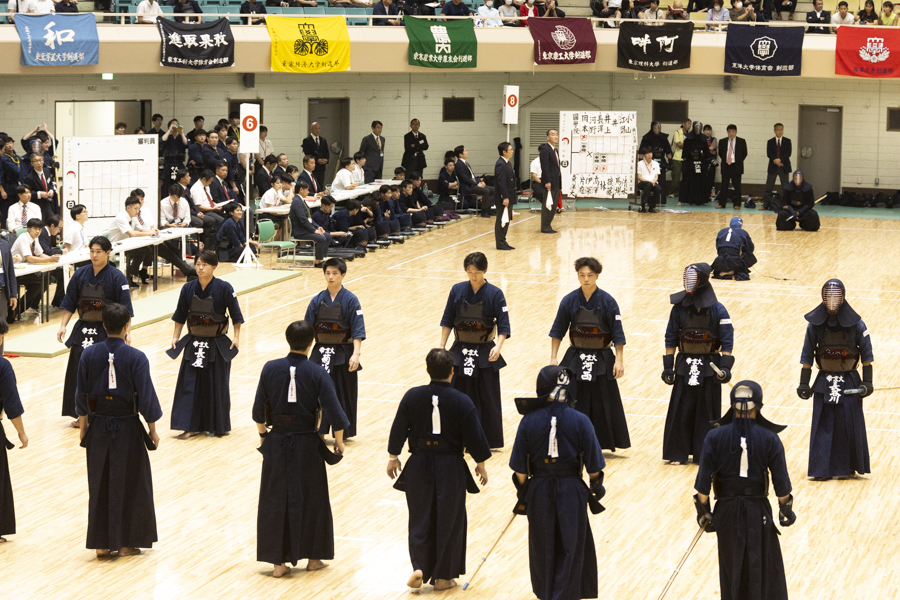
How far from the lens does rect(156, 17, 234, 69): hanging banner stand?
81.2 feet

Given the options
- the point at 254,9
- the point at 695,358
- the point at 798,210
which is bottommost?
the point at 695,358

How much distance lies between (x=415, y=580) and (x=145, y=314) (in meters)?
10.3

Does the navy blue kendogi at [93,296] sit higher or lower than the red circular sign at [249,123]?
lower

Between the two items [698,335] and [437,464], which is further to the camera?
[698,335]

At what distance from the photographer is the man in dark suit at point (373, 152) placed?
28438mm

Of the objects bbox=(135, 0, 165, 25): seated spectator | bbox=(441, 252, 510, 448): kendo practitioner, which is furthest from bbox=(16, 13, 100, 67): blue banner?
bbox=(441, 252, 510, 448): kendo practitioner

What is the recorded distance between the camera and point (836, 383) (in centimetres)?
1012

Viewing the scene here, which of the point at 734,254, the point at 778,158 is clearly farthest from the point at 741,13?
the point at 734,254

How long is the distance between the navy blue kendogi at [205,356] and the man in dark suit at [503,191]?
11.7 m

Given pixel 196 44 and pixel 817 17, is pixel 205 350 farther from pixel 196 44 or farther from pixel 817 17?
pixel 817 17

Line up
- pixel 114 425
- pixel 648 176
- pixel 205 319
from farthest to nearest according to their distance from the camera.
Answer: pixel 648 176 < pixel 205 319 < pixel 114 425

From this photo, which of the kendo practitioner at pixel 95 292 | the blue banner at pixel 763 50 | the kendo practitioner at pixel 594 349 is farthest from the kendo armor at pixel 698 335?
the blue banner at pixel 763 50

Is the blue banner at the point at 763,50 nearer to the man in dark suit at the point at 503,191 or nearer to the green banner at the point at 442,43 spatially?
the green banner at the point at 442,43

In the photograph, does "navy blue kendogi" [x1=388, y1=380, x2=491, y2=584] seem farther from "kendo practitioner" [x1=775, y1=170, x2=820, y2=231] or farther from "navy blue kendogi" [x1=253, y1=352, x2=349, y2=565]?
"kendo practitioner" [x1=775, y1=170, x2=820, y2=231]
